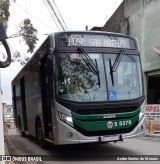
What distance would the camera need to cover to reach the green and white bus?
9352 mm

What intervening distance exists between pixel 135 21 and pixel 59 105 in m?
18.3

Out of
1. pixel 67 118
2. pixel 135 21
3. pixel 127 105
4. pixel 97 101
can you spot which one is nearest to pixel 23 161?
pixel 67 118

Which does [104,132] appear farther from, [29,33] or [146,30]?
[146,30]

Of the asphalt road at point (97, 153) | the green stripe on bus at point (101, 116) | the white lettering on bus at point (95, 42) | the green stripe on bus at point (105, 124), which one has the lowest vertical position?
the asphalt road at point (97, 153)

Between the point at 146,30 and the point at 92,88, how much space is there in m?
16.1

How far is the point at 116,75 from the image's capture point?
9.81m

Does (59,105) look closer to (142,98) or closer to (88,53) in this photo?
(88,53)

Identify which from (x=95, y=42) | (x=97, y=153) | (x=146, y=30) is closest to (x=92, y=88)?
(x=95, y=42)

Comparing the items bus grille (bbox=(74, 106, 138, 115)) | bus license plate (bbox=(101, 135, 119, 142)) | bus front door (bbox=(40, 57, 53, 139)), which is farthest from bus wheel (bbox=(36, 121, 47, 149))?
bus license plate (bbox=(101, 135, 119, 142))

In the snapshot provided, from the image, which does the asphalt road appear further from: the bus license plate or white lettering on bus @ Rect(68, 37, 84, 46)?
white lettering on bus @ Rect(68, 37, 84, 46)

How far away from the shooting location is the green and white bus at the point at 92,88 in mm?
9352

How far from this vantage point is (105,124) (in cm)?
948

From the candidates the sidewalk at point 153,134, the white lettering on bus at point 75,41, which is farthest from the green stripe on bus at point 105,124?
the sidewalk at point 153,134

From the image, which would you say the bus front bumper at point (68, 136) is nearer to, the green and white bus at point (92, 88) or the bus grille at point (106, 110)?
the green and white bus at point (92, 88)
